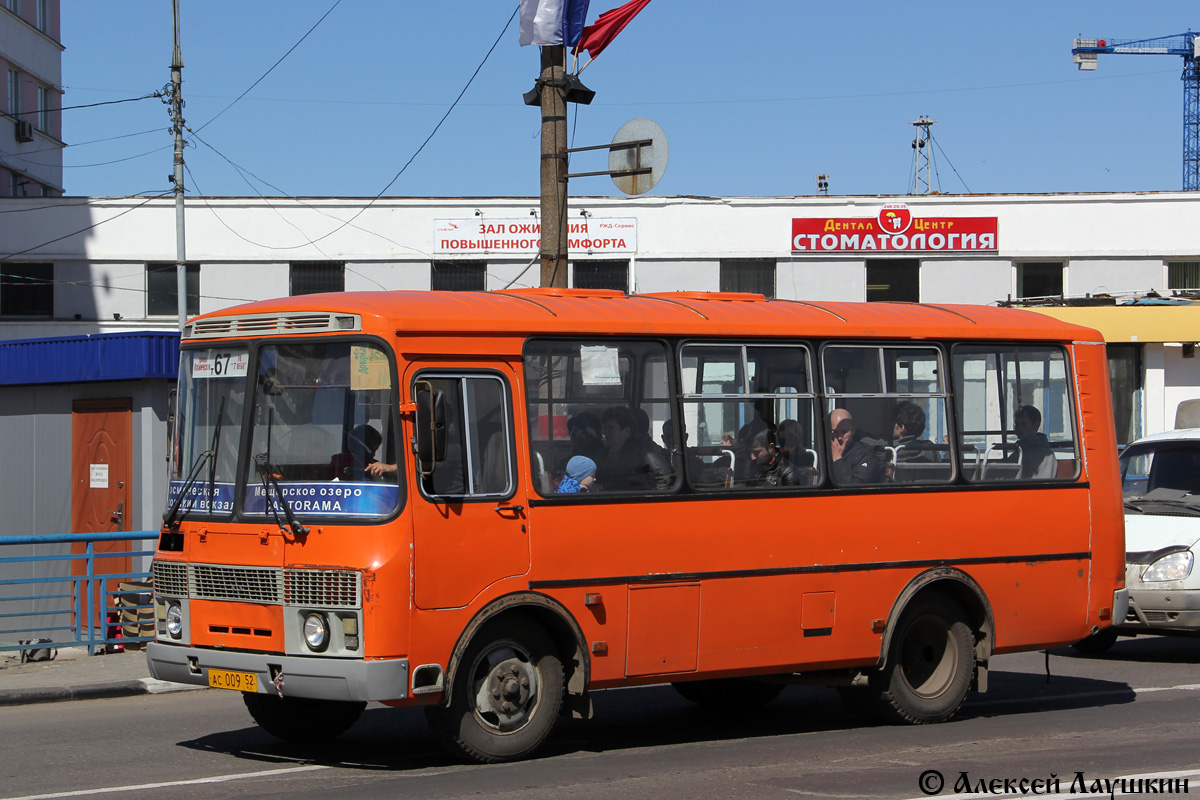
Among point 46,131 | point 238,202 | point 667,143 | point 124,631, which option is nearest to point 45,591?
point 124,631

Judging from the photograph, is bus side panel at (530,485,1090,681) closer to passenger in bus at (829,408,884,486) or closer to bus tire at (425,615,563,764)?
passenger in bus at (829,408,884,486)

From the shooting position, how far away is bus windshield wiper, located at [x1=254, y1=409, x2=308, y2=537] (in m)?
7.84

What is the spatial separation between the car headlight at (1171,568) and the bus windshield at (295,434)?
796cm

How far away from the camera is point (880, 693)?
9.78 metres

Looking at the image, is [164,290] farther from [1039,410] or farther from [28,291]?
[1039,410]

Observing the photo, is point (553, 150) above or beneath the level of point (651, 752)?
above

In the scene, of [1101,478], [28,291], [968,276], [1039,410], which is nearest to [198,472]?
[1039,410]

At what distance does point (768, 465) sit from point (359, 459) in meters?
2.89

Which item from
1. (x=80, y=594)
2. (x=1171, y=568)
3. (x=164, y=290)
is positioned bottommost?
(x=80, y=594)

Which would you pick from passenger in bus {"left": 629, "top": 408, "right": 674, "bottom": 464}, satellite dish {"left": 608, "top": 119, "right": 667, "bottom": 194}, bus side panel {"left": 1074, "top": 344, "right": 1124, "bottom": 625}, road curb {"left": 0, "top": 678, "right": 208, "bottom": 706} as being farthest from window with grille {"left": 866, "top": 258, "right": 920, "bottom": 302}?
passenger in bus {"left": 629, "top": 408, "right": 674, "bottom": 464}

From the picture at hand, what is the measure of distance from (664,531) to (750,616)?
0.87m

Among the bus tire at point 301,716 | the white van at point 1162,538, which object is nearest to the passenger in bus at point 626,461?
the bus tire at point 301,716

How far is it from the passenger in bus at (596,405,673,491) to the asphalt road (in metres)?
1.67

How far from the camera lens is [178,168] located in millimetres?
35031
